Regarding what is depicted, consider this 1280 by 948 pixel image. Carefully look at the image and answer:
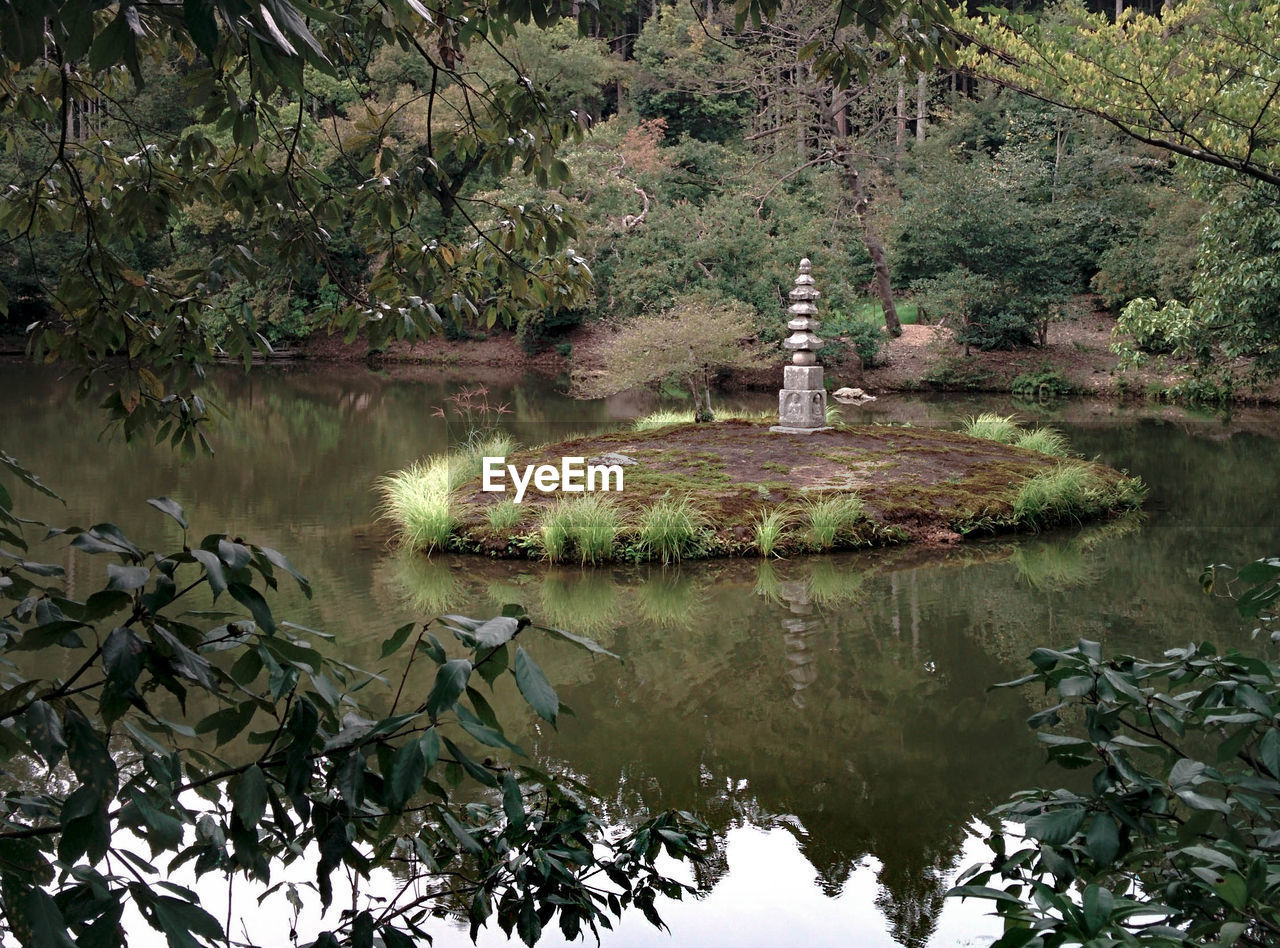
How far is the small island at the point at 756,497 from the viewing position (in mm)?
8141

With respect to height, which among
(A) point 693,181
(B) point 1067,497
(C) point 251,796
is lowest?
(B) point 1067,497

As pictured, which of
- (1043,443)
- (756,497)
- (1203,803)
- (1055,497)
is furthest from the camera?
(1043,443)

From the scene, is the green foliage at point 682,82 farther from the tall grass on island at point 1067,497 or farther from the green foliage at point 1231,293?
the tall grass on island at point 1067,497

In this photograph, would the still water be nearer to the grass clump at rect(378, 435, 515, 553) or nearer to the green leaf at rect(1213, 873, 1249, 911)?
the grass clump at rect(378, 435, 515, 553)

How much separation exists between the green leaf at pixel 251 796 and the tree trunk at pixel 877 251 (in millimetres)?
18746

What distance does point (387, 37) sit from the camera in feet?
8.59

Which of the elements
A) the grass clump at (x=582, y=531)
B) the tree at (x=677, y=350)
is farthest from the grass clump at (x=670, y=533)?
the tree at (x=677, y=350)

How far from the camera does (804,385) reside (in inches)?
430

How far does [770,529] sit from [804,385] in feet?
10.3

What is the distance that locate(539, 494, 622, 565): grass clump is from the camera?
25.9 feet

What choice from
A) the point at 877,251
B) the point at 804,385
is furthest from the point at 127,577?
the point at 877,251

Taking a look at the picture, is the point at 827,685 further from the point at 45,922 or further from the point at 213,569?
the point at 45,922

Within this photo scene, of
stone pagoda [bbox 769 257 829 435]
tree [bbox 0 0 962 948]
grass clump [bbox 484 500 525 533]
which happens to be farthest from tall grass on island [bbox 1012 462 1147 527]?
tree [bbox 0 0 962 948]

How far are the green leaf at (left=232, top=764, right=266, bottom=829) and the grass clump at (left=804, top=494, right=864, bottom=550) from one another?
707cm
